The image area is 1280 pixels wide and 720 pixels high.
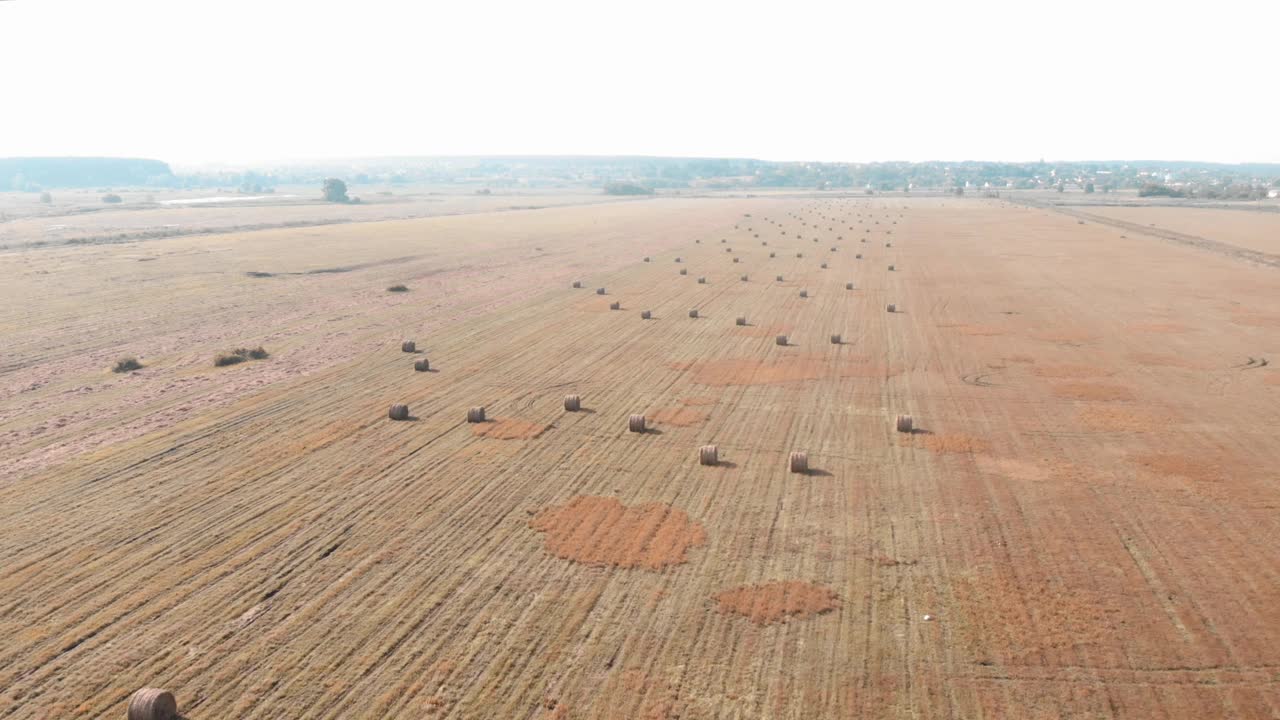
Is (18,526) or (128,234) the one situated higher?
(18,526)

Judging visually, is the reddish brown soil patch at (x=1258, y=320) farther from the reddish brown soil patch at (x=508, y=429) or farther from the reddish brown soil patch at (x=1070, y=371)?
the reddish brown soil patch at (x=508, y=429)

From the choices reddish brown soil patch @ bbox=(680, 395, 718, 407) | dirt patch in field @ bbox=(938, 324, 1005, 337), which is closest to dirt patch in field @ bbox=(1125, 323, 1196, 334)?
dirt patch in field @ bbox=(938, 324, 1005, 337)

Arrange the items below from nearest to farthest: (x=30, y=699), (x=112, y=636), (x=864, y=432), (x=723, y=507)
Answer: (x=30, y=699)
(x=112, y=636)
(x=723, y=507)
(x=864, y=432)

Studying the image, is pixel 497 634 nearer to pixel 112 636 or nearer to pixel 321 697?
pixel 321 697

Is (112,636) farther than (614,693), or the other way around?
(112,636)

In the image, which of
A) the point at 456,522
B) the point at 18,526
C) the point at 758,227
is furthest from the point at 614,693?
the point at 758,227

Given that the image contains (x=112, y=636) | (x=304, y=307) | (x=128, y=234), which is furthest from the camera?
(x=128, y=234)
